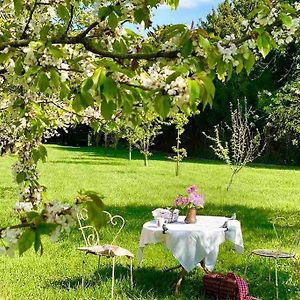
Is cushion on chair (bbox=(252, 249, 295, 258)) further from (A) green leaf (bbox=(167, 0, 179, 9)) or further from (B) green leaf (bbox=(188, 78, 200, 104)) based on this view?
(B) green leaf (bbox=(188, 78, 200, 104))

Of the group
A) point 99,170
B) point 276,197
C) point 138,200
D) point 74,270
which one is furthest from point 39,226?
point 99,170

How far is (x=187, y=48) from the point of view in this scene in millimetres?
1891

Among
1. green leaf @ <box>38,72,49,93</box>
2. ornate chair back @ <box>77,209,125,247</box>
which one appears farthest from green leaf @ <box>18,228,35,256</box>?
green leaf @ <box>38,72,49,93</box>

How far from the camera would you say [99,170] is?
20719 mm

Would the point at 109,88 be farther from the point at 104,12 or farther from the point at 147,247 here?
the point at 147,247

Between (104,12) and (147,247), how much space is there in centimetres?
631

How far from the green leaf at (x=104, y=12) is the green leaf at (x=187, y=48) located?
256 millimetres

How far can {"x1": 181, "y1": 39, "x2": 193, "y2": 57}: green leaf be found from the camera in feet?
6.19

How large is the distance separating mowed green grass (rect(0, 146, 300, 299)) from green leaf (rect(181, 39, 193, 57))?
13.4 feet

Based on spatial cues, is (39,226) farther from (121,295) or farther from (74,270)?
(74,270)

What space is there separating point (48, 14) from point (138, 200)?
34.2 feet

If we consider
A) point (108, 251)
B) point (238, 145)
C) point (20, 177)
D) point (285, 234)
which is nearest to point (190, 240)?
point (108, 251)

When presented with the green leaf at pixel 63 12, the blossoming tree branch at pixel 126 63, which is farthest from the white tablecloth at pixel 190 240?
the green leaf at pixel 63 12

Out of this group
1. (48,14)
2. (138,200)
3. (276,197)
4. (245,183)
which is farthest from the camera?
(245,183)
